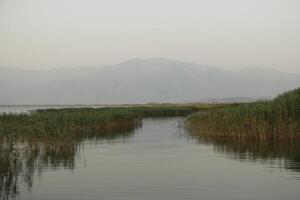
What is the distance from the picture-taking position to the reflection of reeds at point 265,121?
110 feet

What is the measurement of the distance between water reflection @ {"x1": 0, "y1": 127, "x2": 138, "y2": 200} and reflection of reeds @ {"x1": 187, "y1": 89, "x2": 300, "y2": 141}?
35.2 ft

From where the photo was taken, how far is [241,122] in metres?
36.0

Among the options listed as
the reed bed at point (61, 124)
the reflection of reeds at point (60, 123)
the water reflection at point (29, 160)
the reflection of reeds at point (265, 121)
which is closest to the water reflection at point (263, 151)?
the reflection of reeds at point (265, 121)

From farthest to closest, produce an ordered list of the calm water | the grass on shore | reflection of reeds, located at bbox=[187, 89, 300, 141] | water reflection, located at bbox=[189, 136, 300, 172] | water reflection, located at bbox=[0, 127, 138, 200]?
reflection of reeds, located at bbox=[187, 89, 300, 141] < the grass on shore < water reflection, located at bbox=[189, 136, 300, 172] < water reflection, located at bbox=[0, 127, 138, 200] < the calm water

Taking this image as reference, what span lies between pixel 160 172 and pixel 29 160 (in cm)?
715

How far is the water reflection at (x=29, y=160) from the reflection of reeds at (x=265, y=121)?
35.2 ft

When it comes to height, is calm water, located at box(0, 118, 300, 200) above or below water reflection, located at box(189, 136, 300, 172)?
below

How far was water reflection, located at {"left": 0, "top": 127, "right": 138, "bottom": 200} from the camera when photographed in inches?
762

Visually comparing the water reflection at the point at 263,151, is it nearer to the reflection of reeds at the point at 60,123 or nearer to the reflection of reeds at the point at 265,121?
the reflection of reeds at the point at 265,121

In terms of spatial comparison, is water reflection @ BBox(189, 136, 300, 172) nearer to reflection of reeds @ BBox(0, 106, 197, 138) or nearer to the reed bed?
the reed bed

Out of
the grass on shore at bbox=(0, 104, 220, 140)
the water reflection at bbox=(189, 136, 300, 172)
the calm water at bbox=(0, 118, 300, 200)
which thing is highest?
the grass on shore at bbox=(0, 104, 220, 140)

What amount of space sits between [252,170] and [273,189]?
14.6ft

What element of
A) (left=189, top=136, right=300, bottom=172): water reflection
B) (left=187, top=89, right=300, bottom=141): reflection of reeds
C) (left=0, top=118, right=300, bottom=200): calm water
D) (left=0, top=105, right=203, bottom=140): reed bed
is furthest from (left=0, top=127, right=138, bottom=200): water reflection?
(left=187, top=89, right=300, bottom=141): reflection of reeds

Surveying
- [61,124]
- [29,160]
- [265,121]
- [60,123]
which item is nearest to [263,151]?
[265,121]
